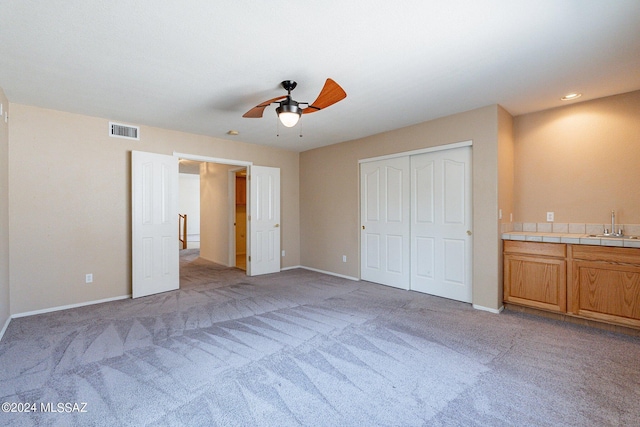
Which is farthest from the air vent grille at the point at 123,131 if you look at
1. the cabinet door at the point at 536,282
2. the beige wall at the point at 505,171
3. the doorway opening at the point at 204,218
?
the cabinet door at the point at 536,282

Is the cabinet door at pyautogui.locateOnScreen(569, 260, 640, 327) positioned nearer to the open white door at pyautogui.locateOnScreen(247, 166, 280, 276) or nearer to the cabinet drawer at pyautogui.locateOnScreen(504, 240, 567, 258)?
the cabinet drawer at pyautogui.locateOnScreen(504, 240, 567, 258)

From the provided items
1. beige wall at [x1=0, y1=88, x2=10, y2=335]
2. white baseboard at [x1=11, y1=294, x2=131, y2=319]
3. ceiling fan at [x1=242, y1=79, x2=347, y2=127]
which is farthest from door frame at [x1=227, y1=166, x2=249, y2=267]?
ceiling fan at [x1=242, y1=79, x2=347, y2=127]

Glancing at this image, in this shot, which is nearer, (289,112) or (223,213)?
(289,112)

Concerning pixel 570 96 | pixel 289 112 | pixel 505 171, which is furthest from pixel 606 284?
pixel 289 112

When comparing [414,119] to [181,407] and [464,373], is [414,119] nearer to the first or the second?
[464,373]

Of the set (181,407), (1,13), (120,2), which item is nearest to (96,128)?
(1,13)

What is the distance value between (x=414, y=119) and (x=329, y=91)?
2.08 m

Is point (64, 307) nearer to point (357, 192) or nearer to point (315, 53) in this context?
point (315, 53)

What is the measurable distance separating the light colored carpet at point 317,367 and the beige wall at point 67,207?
410 mm

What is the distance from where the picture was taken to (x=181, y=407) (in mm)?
1845

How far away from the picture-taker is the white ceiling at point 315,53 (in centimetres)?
191

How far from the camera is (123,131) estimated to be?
420 cm

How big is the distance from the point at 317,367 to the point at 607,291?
3015 mm

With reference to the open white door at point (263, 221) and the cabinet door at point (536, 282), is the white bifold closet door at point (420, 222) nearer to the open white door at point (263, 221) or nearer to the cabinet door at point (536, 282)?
the cabinet door at point (536, 282)
